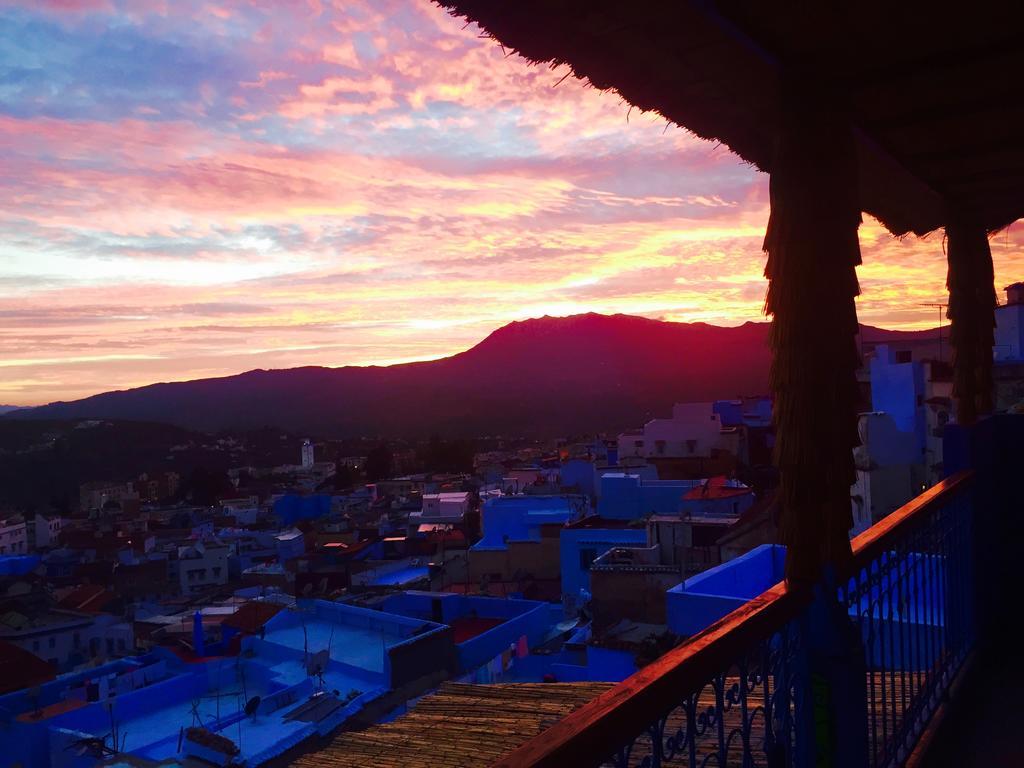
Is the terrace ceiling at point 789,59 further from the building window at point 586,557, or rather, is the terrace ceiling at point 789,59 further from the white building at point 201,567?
the white building at point 201,567

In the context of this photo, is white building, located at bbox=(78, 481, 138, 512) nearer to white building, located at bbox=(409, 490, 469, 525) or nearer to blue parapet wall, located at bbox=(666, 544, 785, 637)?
white building, located at bbox=(409, 490, 469, 525)

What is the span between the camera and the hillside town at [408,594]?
10.7m

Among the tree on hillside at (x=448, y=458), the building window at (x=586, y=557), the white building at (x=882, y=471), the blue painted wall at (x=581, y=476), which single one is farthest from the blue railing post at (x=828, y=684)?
the tree on hillside at (x=448, y=458)

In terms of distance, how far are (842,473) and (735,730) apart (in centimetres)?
92

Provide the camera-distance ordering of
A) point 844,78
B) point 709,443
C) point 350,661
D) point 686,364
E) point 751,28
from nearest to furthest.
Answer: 1. point 751,28
2. point 844,78
3. point 350,661
4. point 709,443
5. point 686,364

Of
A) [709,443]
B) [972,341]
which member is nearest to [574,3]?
[972,341]

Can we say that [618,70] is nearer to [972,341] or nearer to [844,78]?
[844,78]

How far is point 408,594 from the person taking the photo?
1622 cm

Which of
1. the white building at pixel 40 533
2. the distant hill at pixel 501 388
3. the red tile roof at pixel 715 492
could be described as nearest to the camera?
the red tile roof at pixel 715 492

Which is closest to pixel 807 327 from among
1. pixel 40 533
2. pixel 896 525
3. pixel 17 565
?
pixel 896 525

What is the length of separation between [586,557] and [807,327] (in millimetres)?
14578

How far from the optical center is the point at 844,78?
2.21m

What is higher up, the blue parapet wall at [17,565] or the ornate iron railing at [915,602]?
the ornate iron railing at [915,602]

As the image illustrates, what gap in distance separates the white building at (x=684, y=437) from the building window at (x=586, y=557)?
36.2 feet
